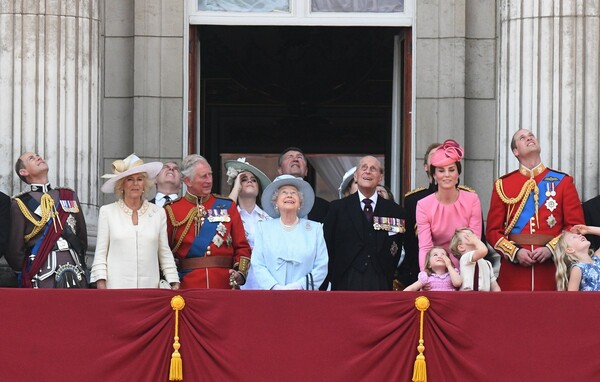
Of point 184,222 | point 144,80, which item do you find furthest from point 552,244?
point 144,80

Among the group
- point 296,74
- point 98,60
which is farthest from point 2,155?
point 296,74

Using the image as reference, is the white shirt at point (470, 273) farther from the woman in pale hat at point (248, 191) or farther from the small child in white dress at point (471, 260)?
the woman in pale hat at point (248, 191)

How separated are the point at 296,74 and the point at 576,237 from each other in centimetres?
1099

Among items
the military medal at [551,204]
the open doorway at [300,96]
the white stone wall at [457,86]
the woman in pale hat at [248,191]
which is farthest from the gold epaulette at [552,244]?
the open doorway at [300,96]

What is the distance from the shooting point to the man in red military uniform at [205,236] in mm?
13727

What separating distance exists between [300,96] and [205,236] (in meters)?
10.7

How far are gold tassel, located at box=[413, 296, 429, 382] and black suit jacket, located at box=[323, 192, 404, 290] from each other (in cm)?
118

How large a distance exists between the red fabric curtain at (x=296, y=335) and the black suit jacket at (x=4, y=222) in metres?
0.93

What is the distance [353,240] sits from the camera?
13.9 metres

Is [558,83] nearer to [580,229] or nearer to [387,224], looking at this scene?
[580,229]

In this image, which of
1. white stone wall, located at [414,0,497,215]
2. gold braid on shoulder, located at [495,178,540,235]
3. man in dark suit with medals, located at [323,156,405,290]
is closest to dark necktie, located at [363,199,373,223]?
man in dark suit with medals, located at [323,156,405,290]

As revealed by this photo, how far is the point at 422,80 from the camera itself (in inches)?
649

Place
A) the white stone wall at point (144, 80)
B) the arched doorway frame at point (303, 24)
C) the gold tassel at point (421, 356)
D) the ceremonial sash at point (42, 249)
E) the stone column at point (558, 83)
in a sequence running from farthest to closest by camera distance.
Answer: the arched doorway frame at point (303, 24)
the white stone wall at point (144, 80)
the stone column at point (558, 83)
the ceremonial sash at point (42, 249)
the gold tassel at point (421, 356)

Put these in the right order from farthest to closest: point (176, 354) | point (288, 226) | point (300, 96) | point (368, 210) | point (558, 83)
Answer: point (300, 96) < point (558, 83) < point (368, 210) < point (288, 226) < point (176, 354)
